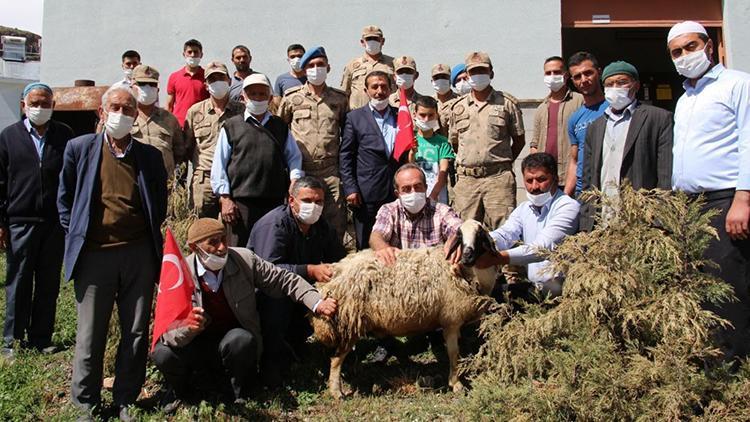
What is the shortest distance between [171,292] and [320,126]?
3041 mm

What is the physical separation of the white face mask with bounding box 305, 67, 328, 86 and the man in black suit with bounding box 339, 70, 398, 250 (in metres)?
0.60

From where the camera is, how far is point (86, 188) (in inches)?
186

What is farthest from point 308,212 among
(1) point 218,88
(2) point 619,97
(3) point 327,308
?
(2) point 619,97

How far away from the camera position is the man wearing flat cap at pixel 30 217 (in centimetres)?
612

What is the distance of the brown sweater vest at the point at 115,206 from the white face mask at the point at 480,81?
12.3 ft

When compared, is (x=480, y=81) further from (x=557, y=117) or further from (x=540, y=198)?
(x=540, y=198)

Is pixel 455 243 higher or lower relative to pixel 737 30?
lower

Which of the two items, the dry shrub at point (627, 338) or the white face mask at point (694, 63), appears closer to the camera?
the dry shrub at point (627, 338)

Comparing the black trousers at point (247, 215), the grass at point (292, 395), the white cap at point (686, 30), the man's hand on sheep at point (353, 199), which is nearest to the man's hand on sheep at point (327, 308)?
the grass at point (292, 395)

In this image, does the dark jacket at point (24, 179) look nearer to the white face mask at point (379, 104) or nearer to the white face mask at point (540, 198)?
the white face mask at point (379, 104)

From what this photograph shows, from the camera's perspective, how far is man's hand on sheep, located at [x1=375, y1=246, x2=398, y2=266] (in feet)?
17.7

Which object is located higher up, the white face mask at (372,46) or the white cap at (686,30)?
the white face mask at (372,46)

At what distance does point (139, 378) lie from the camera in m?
4.96

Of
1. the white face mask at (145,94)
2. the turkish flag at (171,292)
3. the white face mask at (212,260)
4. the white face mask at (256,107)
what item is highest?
the white face mask at (145,94)
